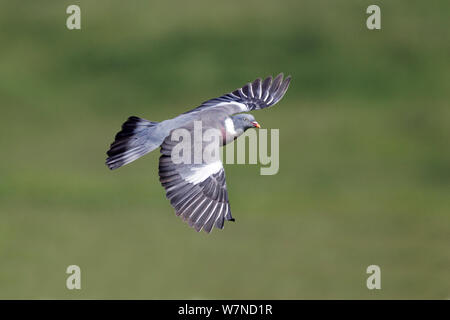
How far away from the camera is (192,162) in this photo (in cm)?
758

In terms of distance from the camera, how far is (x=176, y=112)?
1875cm

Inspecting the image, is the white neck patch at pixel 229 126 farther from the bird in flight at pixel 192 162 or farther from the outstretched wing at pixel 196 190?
the outstretched wing at pixel 196 190

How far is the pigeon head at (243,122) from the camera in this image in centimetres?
838

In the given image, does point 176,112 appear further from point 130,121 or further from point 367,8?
point 130,121

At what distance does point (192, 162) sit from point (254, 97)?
2.09m

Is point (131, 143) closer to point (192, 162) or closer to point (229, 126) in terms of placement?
point (192, 162)

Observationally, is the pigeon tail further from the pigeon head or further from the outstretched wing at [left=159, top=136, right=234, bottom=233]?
the pigeon head

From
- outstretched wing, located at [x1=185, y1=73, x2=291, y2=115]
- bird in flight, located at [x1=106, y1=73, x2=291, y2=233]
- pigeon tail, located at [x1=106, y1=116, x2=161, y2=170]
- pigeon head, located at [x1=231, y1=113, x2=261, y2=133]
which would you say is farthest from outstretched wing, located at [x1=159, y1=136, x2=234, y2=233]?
outstretched wing, located at [x1=185, y1=73, x2=291, y2=115]

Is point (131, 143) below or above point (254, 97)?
below

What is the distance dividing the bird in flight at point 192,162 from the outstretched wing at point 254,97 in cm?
2

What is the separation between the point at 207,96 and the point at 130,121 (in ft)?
36.0

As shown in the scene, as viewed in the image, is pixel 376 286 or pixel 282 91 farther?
pixel 376 286

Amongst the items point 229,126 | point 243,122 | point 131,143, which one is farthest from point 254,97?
point 131,143

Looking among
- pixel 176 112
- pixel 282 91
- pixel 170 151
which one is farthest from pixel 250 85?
pixel 176 112
